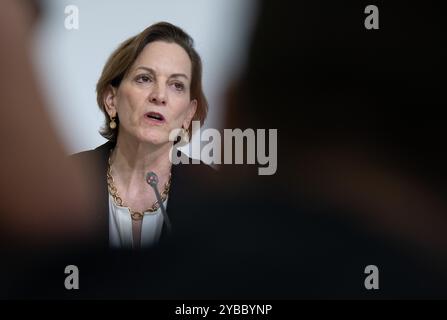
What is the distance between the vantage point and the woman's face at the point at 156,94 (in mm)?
2219

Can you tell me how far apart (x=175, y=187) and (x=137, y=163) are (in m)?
0.17

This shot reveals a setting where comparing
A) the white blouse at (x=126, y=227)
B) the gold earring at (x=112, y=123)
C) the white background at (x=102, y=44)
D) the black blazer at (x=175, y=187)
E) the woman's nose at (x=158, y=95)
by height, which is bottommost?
the white blouse at (x=126, y=227)

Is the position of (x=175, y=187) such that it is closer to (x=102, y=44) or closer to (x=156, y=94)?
(x=156, y=94)

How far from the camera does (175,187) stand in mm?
2277

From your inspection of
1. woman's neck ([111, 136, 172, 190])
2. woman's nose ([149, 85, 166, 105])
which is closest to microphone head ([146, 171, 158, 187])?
woman's neck ([111, 136, 172, 190])

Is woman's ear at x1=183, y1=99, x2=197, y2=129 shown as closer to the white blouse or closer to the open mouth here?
the open mouth

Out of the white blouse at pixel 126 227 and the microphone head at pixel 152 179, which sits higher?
the microphone head at pixel 152 179

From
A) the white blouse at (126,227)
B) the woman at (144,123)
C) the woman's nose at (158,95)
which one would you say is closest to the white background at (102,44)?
the woman at (144,123)

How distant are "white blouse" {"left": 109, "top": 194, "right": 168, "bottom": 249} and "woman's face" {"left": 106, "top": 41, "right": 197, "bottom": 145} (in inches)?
11.5

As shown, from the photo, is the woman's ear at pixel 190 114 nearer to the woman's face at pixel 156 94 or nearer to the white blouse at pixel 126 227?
the woman's face at pixel 156 94

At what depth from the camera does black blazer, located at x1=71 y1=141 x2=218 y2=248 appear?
226 cm

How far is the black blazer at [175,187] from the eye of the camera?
2256mm

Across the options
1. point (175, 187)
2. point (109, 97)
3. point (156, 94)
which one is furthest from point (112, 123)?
point (175, 187)

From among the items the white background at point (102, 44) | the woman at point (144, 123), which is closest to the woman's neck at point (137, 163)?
the woman at point (144, 123)
